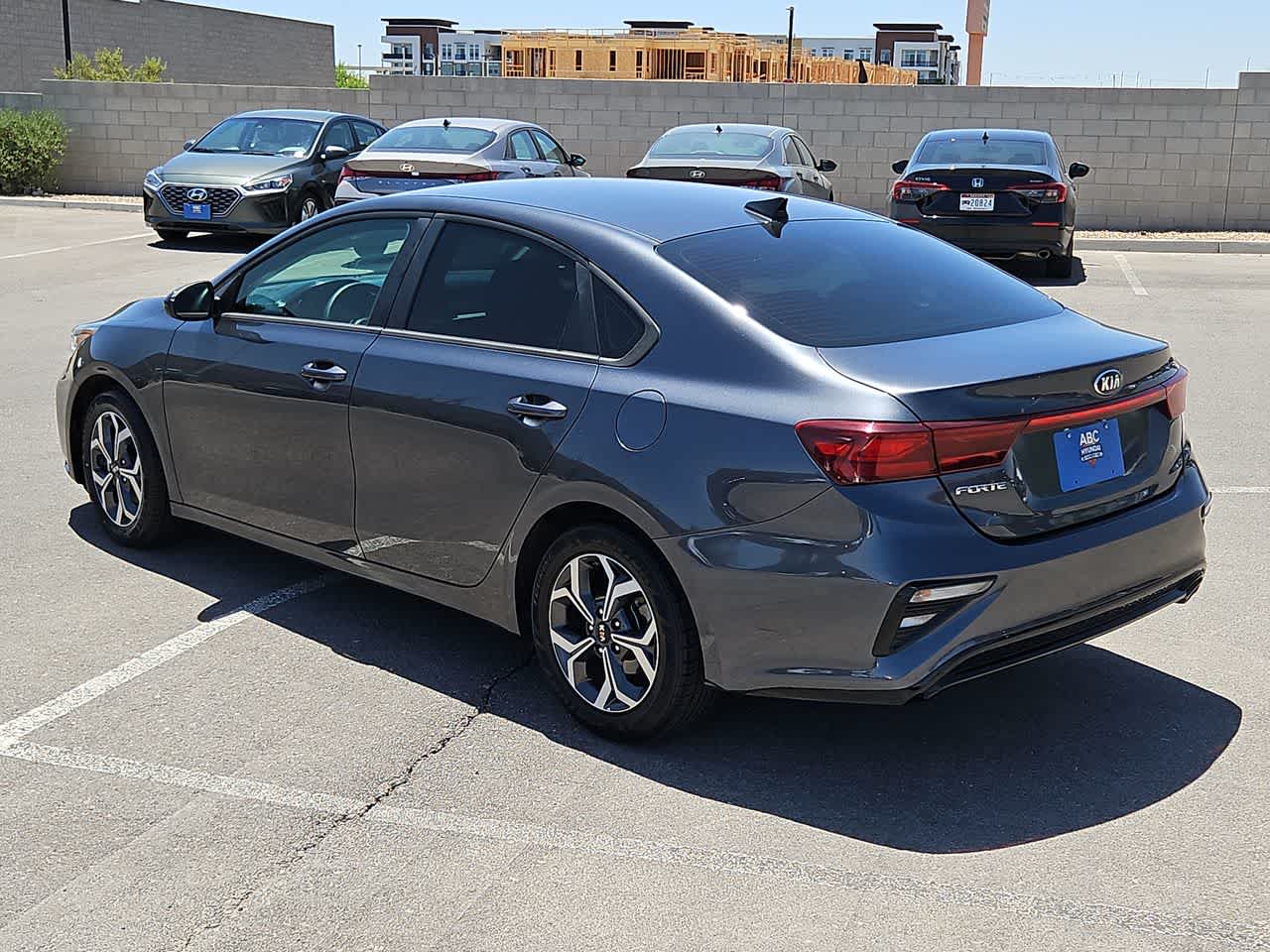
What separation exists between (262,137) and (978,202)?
30.1ft

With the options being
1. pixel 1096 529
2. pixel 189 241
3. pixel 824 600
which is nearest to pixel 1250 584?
pixel 1096 529

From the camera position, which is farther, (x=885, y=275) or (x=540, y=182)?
(x=540, y=182)

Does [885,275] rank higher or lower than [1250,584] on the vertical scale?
higher

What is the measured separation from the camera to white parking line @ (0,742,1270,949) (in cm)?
335

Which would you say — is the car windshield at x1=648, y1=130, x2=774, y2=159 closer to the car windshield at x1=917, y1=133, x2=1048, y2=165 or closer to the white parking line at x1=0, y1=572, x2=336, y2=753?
the car windshield at x1=917, y1=133, x2=1048, y2=165

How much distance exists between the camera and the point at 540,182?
5.28 meters

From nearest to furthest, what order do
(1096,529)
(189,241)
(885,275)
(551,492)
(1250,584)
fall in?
(1096,529) < (551,492) < (885,275) < (1250,584) < (189,241)

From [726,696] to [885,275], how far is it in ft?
4.67

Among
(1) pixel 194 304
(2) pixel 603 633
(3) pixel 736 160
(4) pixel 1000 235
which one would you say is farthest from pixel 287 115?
(2) pixel 603 633

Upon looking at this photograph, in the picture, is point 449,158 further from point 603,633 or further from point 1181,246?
point 603,633

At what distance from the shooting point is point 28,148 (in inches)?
941

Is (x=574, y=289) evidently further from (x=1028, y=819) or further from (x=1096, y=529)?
(x=1028, y=819)

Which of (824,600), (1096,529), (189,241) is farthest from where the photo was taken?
(189,241)

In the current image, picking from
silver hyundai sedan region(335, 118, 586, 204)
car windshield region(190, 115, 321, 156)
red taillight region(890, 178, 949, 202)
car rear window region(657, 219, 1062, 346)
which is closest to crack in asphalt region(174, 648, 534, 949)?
car rear window region(657, 219, 1062, 346)
